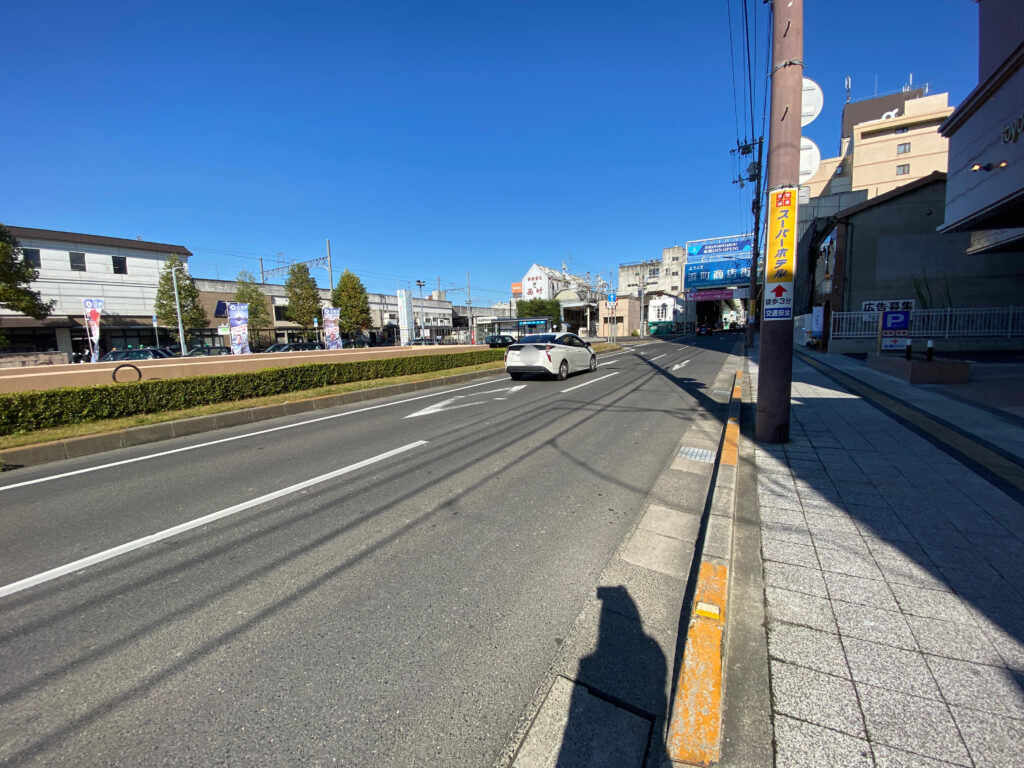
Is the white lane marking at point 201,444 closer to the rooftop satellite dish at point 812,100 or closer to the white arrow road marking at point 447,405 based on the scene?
the white arrow road marking at point 447,405

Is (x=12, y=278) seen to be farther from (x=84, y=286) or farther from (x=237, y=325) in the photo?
(x=84, y=286)

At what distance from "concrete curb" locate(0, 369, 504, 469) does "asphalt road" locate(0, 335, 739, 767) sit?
16.8 inches

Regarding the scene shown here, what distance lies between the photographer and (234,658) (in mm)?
2229

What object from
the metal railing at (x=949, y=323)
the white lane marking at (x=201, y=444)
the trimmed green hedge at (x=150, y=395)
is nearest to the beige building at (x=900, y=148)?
the metal railing at (x=949, y=323)

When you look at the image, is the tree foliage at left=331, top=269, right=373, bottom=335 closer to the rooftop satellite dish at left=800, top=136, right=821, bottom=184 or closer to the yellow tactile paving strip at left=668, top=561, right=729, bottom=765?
the rooftop satellite dish at left=800, top=136, right=821, bottom=184

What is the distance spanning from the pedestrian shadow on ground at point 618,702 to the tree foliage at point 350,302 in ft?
136

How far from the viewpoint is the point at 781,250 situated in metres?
5.22

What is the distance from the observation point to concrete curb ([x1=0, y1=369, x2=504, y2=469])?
19.4 feet

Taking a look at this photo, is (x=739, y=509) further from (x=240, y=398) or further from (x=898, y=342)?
(x=898, y=342)

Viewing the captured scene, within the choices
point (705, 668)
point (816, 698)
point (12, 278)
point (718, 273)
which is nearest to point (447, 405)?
point (705, 668)

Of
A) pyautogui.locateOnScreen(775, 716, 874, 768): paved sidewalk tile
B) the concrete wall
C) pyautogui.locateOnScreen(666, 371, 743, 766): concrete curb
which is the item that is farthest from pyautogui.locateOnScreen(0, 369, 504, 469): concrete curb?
the concrete wall

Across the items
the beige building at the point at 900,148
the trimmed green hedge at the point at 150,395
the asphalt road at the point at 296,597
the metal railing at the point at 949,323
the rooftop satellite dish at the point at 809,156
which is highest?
the beige building at the point at 900,148

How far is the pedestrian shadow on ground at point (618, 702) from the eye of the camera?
172cm

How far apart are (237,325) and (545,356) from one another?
56.4 ft
